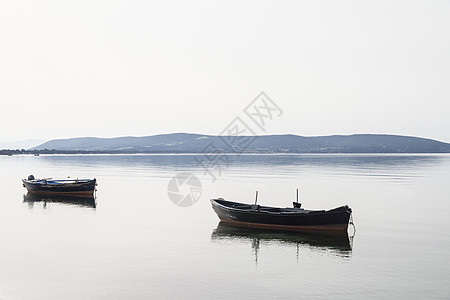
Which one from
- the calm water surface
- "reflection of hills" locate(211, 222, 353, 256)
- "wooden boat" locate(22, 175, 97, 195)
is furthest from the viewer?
"wooden boat" locate(22, 175, 97, 195)

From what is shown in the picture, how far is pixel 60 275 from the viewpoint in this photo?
21719mm

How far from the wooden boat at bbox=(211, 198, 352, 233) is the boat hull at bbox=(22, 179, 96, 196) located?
2366 centimetres

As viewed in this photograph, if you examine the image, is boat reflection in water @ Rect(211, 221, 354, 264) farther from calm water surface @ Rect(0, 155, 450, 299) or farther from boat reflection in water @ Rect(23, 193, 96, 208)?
boat reflection in water @ Rect(23, 193, 96, 208)

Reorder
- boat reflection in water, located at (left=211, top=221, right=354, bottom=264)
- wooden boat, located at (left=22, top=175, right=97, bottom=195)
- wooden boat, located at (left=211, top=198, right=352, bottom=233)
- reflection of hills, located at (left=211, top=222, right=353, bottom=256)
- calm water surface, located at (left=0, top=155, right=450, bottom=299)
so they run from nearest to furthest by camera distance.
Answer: calm water surface, located at (left=0, top=155, right=450, bottom=299)
boat reflection in water, located at (left=211, top=221, right=354, bottom=264)
reflection of hills, located at (left=211, top=222, right=353, bottom=256)
wooden boat, located at (left=211, top=198, right=352, bottom=233)
wooden boat, located at (left=22, top=175, right=97, bottom=195)

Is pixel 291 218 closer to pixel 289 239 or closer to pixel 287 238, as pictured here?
pixel 287 238

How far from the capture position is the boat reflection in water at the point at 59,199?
50.5 m

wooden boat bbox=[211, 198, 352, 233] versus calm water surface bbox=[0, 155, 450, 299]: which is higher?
wooden boat bbox=[211, 198, 352, 233]

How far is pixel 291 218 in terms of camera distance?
32562 mm

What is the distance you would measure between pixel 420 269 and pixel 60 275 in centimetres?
1798

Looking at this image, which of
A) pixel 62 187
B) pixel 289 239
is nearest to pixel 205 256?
pixel 289 239

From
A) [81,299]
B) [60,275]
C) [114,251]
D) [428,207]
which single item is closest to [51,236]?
[114,251]

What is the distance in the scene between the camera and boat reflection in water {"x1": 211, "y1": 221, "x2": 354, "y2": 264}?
28.0 metres

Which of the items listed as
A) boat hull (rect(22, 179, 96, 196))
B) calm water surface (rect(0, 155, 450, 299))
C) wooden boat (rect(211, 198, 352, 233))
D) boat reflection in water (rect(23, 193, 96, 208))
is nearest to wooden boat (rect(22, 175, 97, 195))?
boat hull (rect(22, 179, 96, 196))

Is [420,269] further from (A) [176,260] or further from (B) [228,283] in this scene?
(A) [176,260]
